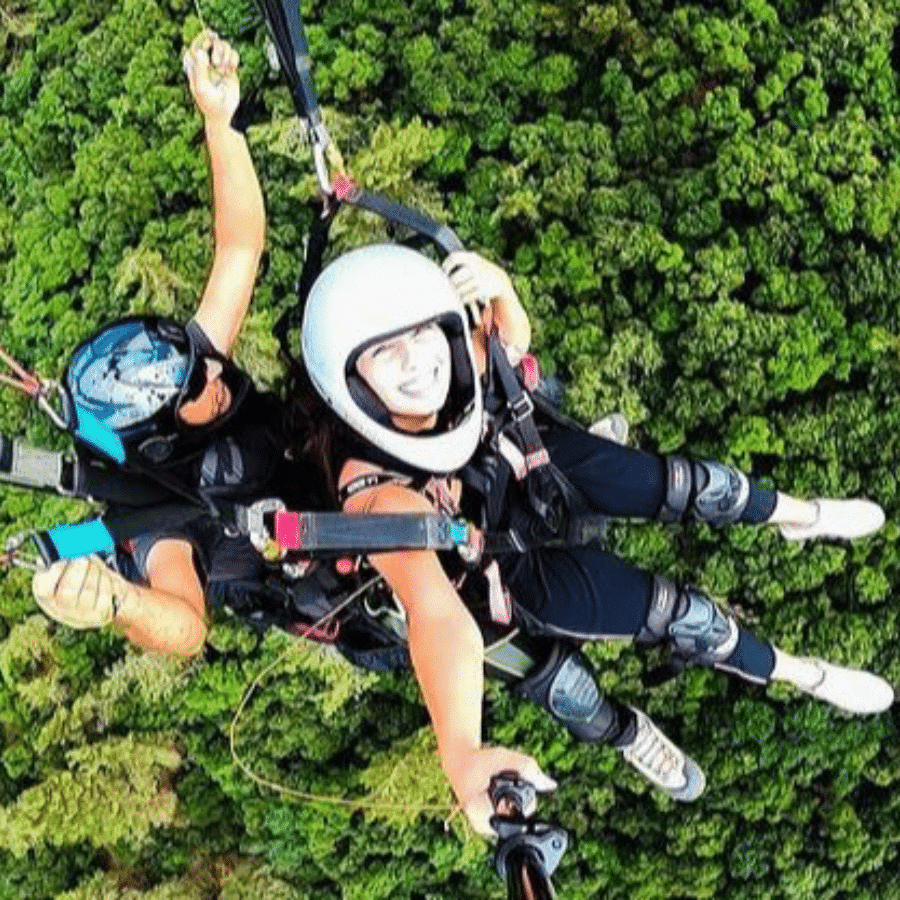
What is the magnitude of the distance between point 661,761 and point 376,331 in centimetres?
185

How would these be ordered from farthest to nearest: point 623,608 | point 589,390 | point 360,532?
point 589,390 → point 623,608 → point 360,532

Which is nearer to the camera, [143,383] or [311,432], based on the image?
[143,383]

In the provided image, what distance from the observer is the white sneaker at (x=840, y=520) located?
4.14 m

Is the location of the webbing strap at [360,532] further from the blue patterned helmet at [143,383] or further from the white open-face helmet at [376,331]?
the blue patterned helmet at [143,383]

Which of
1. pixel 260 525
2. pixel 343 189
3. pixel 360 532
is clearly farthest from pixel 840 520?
pixel 260 525

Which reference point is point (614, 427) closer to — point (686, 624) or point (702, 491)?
point (702, 491)

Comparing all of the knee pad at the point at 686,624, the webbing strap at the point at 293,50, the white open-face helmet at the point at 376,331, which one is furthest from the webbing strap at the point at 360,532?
the knee pad at the point at 686,624

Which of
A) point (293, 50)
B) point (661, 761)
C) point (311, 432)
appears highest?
point (293, 50)

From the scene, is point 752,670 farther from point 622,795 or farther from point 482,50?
point 482,50

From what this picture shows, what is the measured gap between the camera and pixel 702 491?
12.2ft

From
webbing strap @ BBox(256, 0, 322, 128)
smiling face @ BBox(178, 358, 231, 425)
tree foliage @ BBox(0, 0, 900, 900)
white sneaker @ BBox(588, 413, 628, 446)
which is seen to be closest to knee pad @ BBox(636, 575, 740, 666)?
white sneaker @ BBox(588, 413, 628, 446)

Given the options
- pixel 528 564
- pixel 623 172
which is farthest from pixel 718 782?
pixel 623 172

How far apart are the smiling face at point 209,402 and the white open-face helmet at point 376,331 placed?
221 mm

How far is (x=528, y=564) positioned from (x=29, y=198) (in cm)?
312
